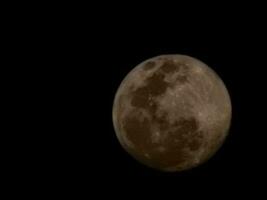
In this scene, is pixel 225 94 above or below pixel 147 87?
below

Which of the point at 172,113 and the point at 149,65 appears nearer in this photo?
the point at 172,113

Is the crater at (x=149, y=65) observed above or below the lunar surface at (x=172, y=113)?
above

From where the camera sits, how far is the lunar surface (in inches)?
176

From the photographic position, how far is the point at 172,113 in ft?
14.6

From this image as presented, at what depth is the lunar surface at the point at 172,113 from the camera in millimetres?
4477

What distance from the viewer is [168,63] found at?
4773mm

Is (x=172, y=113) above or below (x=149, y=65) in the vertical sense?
below

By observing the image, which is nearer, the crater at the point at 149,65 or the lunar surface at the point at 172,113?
the lunar surface at the point at 172,113

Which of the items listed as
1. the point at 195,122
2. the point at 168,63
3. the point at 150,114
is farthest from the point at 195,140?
the point at 168,63

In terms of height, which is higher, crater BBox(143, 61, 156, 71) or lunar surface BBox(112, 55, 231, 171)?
crater BBox(143, 61, 156, 71)

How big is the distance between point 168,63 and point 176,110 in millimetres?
576

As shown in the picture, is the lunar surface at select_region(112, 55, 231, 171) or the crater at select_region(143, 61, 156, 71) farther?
the crater at select_region(143, 61, 156, 71)

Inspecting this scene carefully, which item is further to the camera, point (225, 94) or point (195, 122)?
point (225, 94)

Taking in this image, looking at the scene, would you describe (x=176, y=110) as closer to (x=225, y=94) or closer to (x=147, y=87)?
(x=147, y=87)
